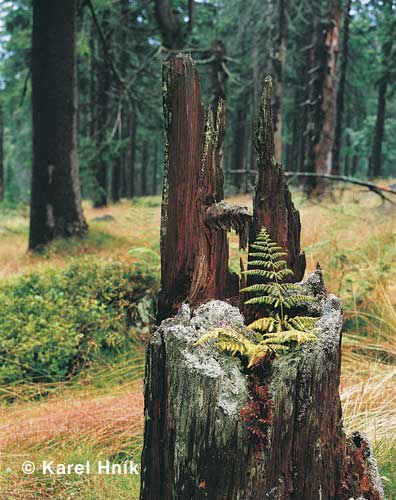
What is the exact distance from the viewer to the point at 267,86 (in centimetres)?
202

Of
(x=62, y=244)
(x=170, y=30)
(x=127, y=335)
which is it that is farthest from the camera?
(x=170, y=30)

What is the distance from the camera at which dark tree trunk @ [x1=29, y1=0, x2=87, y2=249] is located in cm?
782

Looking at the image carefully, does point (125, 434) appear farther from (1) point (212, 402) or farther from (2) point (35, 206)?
(2) point (35, 206)

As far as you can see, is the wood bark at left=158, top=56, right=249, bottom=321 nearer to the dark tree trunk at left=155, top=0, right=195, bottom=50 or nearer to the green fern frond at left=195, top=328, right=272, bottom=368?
the green fern frond at left=195, top=328, right=272, bottom=368

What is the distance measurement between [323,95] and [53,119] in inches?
284

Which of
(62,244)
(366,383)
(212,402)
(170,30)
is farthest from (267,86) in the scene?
(170,30)

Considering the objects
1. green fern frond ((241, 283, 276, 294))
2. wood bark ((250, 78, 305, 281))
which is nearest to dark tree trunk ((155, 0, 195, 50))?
wood bark ((250, 78, 305, 281))

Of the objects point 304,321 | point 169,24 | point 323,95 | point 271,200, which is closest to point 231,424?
point 304,321

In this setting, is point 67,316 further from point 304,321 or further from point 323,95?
point 323,95

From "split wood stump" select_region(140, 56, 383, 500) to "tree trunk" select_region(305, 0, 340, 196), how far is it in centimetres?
1034

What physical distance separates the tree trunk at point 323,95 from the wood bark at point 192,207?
A: 33.8 feet

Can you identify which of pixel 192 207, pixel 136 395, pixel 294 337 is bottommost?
pixel 136 395

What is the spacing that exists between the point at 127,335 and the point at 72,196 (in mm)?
3822

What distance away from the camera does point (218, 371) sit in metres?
1.71
